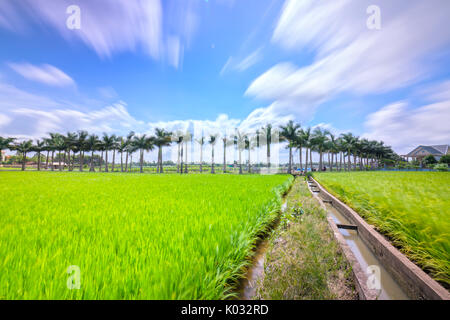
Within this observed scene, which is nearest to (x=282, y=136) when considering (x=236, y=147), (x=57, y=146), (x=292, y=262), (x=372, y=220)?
(x=236, y=147)

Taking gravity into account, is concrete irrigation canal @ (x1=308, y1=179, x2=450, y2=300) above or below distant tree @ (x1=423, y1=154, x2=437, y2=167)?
below

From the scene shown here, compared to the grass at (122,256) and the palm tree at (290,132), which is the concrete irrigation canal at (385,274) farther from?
the palm tree at (290,132)

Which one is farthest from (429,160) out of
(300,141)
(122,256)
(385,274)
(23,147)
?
(23,147)

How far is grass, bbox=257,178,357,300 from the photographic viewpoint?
1756 mm

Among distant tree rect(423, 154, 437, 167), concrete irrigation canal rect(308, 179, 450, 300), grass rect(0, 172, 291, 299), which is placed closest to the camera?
grass rect(0, 172, 291, 299)

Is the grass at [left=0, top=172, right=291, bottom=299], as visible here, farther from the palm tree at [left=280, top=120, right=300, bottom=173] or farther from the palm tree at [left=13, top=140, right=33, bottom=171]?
the palm tree at [left=13, top=140, right=33, bottom=171]

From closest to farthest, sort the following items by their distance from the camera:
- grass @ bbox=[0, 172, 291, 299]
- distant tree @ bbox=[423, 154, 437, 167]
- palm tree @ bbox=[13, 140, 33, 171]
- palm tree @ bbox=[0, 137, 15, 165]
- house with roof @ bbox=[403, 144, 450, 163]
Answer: grass @ bbox=[0, 172, 291, 299], distant tree @ bbox=[423, 154, 437, 167], palm tree @ bbox=[0, 137, 15, 165], house with roof @ bbox=[403, 144, 450, 163], palm tree @ bbox=[13, 140, 33, 171]

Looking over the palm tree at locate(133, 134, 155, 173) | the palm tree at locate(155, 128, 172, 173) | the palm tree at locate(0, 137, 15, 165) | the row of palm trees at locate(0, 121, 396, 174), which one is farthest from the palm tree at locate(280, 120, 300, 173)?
the palm tree at locate(0, 137, 15, 165)

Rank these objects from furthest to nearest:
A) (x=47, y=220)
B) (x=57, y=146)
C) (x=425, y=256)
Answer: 1. (x=57, y=146)
2. (x=47, y=220)
3. (x=425, y=256)

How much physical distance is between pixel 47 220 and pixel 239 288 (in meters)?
4.12

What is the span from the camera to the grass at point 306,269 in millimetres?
1756

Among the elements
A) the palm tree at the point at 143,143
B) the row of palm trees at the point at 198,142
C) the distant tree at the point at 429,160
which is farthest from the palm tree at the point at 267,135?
the distant tree at the point at 429,160
